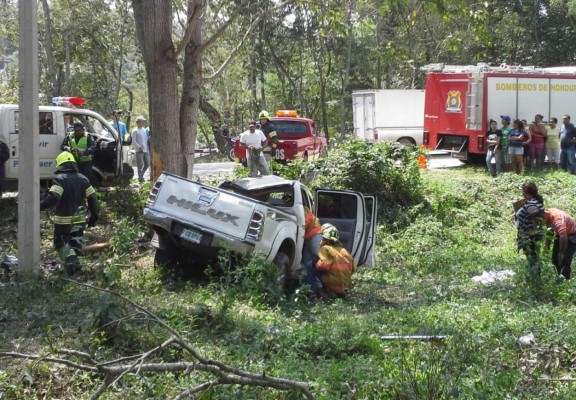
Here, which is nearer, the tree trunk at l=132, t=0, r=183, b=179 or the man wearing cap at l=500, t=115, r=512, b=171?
the tree trunk at l=132, t=0, r=183, b=179

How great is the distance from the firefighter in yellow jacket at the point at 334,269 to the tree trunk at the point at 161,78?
341cm

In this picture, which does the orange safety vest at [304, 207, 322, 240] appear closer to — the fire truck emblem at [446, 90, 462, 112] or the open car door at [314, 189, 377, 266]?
the open car door at [314, 189, 377, 266]

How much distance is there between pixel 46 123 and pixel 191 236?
628cm

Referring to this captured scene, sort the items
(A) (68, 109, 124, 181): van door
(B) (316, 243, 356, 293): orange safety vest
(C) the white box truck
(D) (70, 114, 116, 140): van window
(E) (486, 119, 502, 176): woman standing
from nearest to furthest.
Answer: (B) (316, 243, 356, 293): orange safety vest → (A) (68, 109, 124, 181): van door → (D) (70, 114, 116, 140): van window → (E) (486, 119, 502, 176): woman standing → (C) the white box truck

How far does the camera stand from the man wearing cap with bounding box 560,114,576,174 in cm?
1922

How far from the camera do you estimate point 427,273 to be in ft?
39.3

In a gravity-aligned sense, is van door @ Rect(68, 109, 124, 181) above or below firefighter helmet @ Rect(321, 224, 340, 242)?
above

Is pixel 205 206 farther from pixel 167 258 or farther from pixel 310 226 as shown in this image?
pixel 310 226

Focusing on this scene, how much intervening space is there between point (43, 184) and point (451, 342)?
10094 mm

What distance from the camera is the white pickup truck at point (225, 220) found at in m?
9.09

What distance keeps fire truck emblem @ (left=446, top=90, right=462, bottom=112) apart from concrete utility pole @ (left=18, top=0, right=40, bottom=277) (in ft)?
47.4

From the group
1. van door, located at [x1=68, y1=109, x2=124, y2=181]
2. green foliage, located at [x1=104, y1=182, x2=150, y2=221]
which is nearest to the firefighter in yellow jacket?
green foliage, located at [x1=104, y1=182, x2=150, y2=221]

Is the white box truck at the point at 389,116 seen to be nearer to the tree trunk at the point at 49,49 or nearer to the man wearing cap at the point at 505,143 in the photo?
the man wearing cap at the point at 505,143

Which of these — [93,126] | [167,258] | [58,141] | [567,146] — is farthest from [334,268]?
[567,146]
